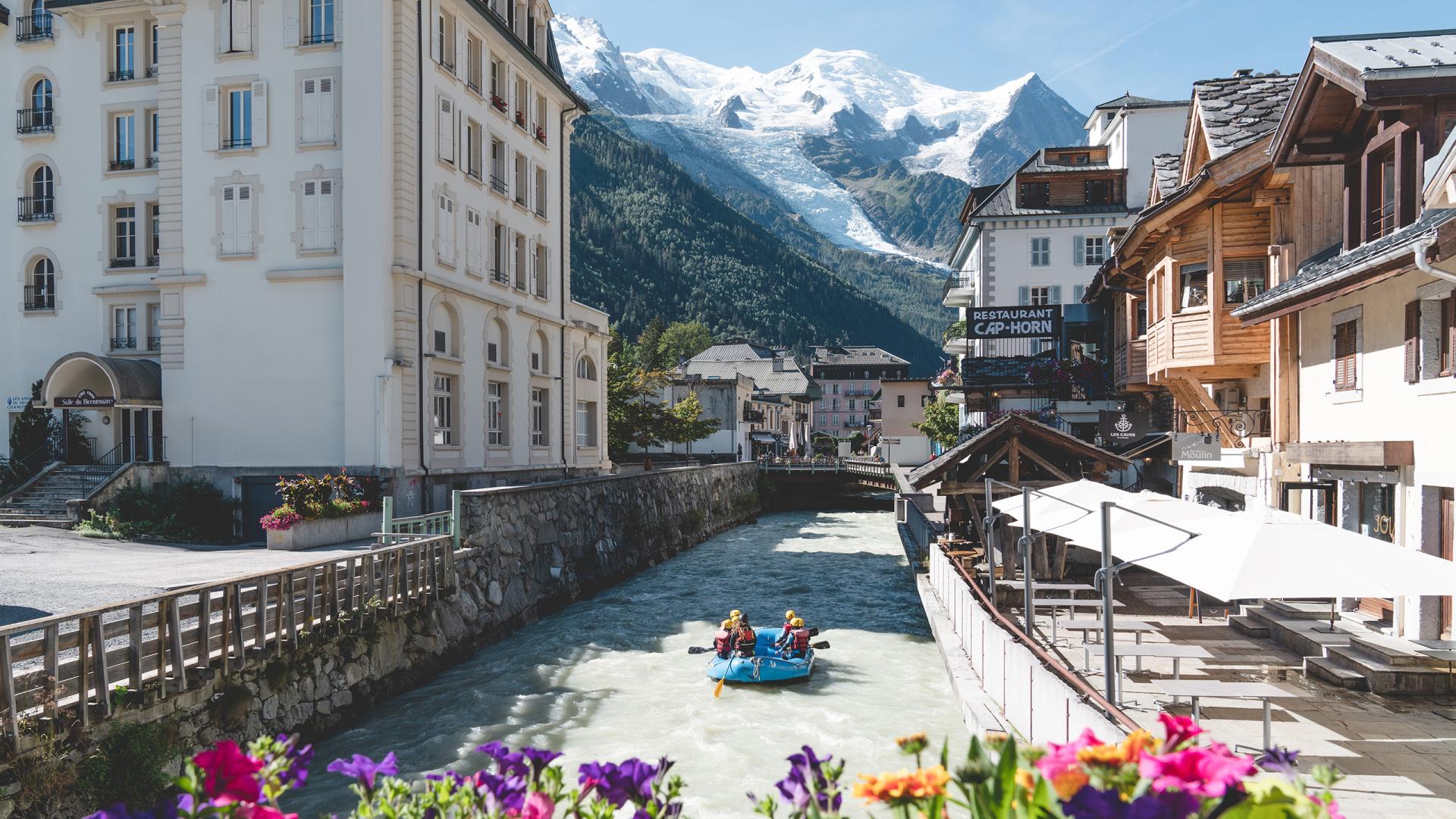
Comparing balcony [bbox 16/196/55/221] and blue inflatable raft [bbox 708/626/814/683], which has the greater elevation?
balcony [bbox 16/196/55/221]

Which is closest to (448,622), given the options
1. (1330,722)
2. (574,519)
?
(574,519)

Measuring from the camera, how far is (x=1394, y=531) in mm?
14125

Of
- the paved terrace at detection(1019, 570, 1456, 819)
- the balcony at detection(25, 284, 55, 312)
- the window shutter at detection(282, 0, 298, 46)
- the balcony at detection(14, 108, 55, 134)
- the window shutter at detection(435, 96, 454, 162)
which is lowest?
the paved terrace at detection(1019, 570, 1456, 819)

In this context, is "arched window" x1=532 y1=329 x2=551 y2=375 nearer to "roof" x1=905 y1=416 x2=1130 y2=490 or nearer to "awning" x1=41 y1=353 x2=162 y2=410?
"awning" x1=41 y1=353 x2=162 y2=410

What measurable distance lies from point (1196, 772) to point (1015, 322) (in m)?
36.0

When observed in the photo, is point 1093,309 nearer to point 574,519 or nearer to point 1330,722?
point 574,519

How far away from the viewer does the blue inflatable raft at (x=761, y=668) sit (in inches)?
703

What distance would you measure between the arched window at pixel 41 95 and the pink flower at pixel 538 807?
37.4 m

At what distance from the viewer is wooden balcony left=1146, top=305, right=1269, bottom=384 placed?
796 inches

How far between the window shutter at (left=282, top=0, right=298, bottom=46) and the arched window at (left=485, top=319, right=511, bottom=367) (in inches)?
385

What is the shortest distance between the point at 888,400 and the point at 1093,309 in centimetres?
5381

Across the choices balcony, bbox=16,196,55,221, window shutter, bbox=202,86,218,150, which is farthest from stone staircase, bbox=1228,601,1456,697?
balcony, bbox=16,196,55,221

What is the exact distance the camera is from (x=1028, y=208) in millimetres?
52344

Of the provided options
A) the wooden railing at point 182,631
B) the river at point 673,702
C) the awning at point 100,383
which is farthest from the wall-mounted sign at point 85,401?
the wooden railing at point 182,631
